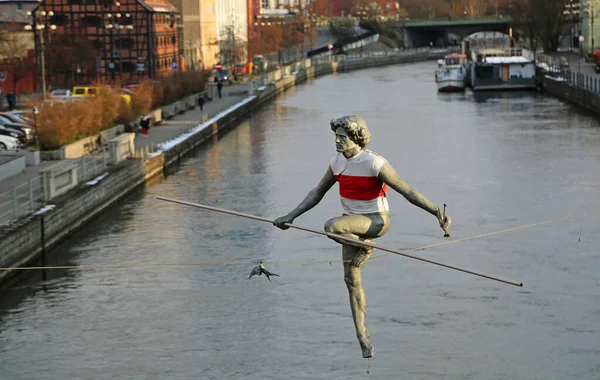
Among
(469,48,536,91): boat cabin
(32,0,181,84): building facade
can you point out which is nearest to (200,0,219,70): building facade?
(32,0,181,84): building facade

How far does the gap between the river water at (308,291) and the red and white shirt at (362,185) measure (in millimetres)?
3187

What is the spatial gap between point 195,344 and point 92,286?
6.27 m

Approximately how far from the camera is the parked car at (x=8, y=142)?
167 feet

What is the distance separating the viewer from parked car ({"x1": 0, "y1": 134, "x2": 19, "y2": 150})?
50.8 m

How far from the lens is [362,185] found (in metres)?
11.2

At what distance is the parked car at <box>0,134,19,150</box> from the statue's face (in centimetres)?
4082

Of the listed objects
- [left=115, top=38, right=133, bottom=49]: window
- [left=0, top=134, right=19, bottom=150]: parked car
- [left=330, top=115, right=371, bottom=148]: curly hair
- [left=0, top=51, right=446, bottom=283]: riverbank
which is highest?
[left=115, top=38, right=133, bottom=49]: window

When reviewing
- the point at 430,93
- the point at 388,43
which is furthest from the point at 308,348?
the point at 388,43

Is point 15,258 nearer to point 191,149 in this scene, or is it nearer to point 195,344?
point 195,344

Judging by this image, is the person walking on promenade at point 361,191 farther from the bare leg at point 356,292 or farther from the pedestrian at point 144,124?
the pedestrian at point 144,124

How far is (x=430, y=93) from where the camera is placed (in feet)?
337

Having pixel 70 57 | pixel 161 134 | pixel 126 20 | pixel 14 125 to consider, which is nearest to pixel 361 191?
pixel 14 125

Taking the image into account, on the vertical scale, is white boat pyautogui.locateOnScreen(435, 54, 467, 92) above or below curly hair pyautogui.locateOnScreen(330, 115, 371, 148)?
below

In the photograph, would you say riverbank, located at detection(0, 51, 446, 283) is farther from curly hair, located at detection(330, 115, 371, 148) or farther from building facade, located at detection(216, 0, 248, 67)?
building facade, located at detection(216, 0, 248, 67)
